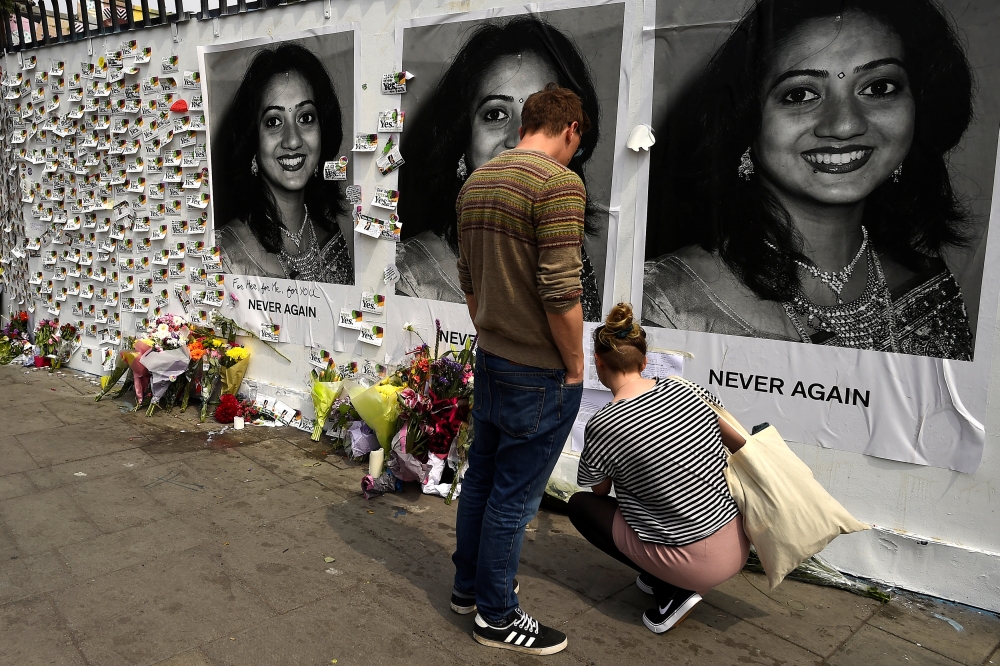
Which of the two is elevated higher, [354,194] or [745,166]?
[745,166]

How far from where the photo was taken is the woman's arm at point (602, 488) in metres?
3.00

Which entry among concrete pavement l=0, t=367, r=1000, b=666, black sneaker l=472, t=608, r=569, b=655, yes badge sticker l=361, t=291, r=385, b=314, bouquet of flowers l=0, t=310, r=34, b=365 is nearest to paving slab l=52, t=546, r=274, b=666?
concrete pavement l=0, t=367, r=1000, b=666

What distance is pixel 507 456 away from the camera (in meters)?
2.63

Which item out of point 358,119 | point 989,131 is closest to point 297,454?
point 358,119

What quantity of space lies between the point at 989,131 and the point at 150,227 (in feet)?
20.6

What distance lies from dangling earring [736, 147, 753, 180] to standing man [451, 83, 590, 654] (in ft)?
4.16

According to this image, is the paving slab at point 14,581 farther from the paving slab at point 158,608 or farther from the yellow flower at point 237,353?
the yellow flower at point 237,353

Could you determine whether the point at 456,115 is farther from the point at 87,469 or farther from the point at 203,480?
the point at 87,469

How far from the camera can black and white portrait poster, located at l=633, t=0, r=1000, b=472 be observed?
121 inches

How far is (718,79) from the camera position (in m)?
3.57

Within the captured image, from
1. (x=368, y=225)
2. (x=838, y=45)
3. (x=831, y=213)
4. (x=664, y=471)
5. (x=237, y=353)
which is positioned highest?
(x=838, y=45)

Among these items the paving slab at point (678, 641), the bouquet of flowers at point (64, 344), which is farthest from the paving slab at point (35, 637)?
the bouquet of flowers at point (64, 344)

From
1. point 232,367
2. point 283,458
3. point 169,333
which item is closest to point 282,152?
point 232,367

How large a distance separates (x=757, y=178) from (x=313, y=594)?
112 inches
